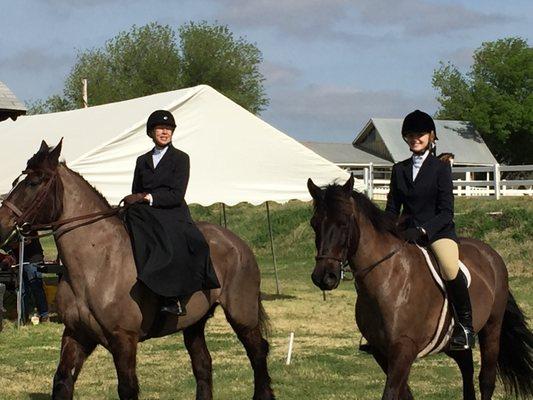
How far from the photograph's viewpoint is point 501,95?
69.8 m

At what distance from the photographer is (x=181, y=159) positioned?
8586 millimetres

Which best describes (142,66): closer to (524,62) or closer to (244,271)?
(524,62)

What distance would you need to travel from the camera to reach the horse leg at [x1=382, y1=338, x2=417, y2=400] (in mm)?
7074

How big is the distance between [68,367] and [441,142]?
64.6 m

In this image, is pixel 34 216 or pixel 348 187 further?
pixel 34 216

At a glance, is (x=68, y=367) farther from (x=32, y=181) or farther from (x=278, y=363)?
(x=278, y=363)

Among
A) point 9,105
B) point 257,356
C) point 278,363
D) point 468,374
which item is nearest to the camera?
point 468,374

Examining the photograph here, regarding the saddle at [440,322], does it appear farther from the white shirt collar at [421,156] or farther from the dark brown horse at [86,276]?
the dark brown horse at [86,276]

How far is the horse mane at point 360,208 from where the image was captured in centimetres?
701

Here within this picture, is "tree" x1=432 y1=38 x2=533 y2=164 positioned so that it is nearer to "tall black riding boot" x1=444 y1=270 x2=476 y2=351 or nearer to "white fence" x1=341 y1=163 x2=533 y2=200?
"white fence" x1=341 y1=163 x2=533 y2=200

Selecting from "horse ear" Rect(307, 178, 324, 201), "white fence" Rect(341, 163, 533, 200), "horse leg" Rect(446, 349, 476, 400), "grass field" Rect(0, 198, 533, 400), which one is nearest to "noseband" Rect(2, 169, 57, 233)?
"horse ear" Rect(307, 178, 324, 201)

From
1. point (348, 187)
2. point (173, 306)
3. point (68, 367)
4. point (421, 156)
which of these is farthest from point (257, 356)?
point (348, 187)

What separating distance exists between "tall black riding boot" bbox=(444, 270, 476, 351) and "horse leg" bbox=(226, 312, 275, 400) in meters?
2.09

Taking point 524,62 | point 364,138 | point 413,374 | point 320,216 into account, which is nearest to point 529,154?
point 524,62
